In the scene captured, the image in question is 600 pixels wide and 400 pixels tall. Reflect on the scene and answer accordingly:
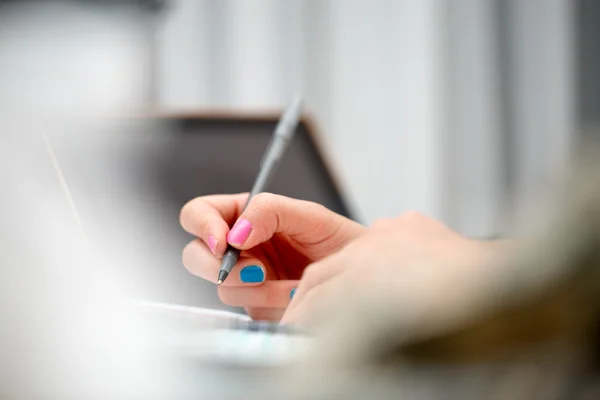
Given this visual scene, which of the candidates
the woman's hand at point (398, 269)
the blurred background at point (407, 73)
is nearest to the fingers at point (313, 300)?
the woman's hand at point (398, 269)

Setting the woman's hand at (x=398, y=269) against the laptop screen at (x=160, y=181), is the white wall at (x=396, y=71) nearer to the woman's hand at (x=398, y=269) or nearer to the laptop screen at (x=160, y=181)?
the laptop screen at (x=160, y=181)

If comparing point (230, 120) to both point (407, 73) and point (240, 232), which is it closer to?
point (240, 232)

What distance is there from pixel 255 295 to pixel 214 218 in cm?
3

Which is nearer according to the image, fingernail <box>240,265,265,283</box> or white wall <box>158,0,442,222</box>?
fingernail <box>240,265,265,283</box>

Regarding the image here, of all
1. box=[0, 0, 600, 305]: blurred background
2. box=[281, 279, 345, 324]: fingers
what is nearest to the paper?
box=[281, 279, 345, 324]: fingers

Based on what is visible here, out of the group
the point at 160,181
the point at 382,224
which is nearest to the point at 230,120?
the point at 160,181

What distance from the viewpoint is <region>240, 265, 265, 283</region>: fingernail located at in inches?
7.3

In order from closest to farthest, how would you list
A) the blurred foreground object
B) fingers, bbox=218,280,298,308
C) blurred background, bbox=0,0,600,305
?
1. the blurred foreground object
2. fingers, bbox=218,280,298,308
3. blurred background, bbox=0,0,600,305

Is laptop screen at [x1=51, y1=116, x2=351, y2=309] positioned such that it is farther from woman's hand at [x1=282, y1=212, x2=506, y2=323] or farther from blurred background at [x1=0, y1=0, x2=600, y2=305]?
blurred background at [x1=0, y1=0, x2=600, y2=305]

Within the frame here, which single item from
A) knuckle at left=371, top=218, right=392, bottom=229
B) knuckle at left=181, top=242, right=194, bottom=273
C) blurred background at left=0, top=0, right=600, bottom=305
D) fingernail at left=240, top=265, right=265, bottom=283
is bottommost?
blurred background at left=0, top=0, right=600, bottom=305

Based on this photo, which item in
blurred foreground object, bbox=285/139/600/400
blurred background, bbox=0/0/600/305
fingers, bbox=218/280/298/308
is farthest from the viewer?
blurred background, bbox=0/0/600/305

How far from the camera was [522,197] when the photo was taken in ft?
0.27

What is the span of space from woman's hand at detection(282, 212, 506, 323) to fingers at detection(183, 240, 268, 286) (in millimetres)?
62

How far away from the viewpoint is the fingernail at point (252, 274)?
0.18 m
